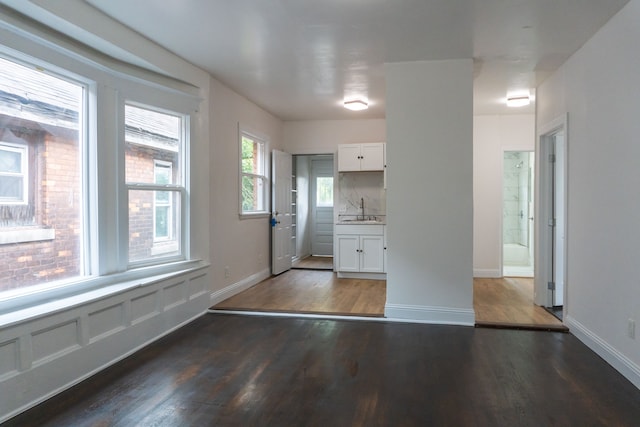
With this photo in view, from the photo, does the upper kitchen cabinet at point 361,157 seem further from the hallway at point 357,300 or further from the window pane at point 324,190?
the window pane at point 324,190

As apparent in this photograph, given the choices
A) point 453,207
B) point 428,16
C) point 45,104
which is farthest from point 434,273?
point 45,104

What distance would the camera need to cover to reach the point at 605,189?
10.2ft

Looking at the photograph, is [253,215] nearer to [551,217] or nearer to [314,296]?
[314,296]

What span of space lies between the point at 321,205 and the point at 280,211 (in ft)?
8.38

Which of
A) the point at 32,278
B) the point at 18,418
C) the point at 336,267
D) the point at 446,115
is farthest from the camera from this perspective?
the point at 336,267

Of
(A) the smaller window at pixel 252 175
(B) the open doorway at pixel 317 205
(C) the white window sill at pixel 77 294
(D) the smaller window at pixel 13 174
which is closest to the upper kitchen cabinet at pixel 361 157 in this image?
(A) the smaller window at pixel 252 175

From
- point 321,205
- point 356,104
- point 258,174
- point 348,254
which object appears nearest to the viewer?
point 356,104

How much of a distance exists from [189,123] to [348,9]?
2025mm

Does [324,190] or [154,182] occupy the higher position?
[324,190]

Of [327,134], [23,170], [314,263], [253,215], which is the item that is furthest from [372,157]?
[23,170]

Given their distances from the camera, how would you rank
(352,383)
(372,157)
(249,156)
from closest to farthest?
1. (352,383)
2. (249,156)
3. (372,157)

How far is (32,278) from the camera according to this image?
8.73 feet

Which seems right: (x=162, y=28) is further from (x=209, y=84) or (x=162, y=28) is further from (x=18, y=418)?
(x=18, y=418)

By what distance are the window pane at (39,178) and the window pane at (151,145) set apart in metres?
0.47
